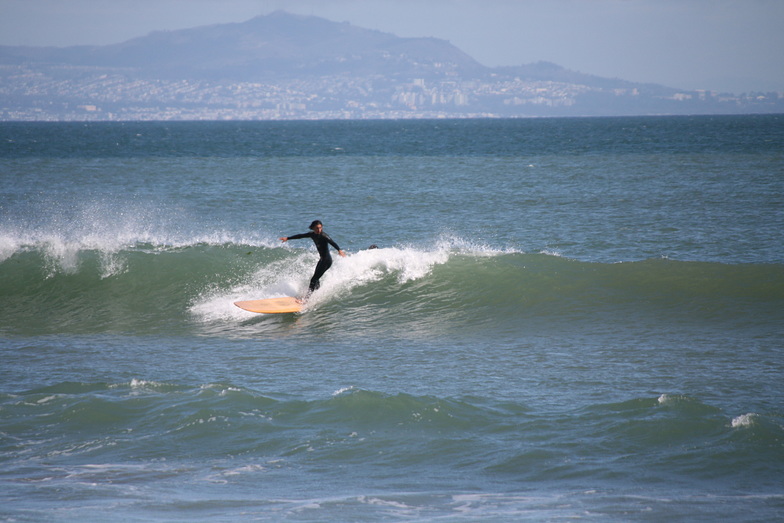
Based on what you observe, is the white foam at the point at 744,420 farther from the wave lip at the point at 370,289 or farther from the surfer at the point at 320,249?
the surfer at the point at 320,249

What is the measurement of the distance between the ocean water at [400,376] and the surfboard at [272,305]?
0.81ft

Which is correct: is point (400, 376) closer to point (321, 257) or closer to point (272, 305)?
point (272, 305)

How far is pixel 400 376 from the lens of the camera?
31.9 ft

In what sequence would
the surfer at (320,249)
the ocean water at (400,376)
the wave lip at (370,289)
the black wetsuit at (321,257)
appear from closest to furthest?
the ocean water at (400,376) → the wave lip at (370,289) → the surfer at (320,249) → the black wetsuit at (321,257)

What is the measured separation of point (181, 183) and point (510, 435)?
33374mm

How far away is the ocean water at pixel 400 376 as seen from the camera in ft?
21.4

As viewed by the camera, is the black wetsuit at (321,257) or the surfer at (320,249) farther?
the black wetsuit at (321,257)

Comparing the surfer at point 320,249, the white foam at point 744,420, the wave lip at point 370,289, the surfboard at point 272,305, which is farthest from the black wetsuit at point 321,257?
the white foam at point 744,420

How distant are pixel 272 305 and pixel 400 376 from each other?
419 centimetres

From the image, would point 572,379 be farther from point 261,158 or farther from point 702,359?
point 261,158

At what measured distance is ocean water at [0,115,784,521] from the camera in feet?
21.4

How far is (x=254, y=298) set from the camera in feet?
46.3

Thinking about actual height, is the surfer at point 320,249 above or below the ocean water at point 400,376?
above

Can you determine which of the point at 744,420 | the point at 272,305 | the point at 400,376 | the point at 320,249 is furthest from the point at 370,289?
the point at 744,420
